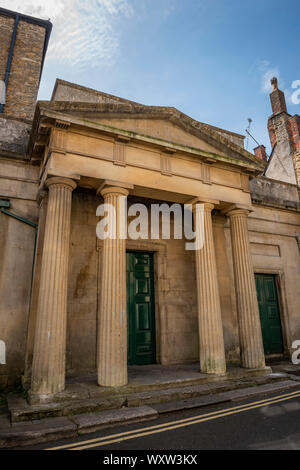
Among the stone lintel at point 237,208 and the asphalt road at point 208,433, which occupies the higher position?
the stone lintel at point 237,208

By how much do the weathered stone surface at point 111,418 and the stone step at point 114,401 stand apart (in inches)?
6.6

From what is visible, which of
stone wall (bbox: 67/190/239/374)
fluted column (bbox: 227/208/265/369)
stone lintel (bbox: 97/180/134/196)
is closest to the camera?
stone lintel (bbox: 97/180/134/196)

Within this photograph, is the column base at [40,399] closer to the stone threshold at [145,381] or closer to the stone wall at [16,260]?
the stone threshold at [145,381]

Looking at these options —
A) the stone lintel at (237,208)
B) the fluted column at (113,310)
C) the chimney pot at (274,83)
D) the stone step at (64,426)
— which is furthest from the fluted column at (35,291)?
the chimney pot at (274,83)

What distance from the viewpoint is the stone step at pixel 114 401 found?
4.29m

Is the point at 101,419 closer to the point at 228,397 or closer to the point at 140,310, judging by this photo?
the point at 228,397

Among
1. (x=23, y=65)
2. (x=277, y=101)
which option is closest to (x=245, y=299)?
(x=277, y=101)

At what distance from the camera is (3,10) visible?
11891 millimetres

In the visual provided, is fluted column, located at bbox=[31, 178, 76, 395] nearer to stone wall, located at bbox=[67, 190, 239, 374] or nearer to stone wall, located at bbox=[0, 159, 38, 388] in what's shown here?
stone wall, located at bbox=[0, 159, 38, 388]

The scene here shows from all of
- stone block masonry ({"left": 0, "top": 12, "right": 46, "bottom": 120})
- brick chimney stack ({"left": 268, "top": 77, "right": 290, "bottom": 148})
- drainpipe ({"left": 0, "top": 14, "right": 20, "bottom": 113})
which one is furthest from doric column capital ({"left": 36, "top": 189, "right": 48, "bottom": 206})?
brick chimney stack ({"left": 268, "top": 77, "right": 290, "bottom": 148})

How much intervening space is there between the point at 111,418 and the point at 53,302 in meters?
2.17

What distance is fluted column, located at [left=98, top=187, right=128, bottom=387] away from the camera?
210 inches

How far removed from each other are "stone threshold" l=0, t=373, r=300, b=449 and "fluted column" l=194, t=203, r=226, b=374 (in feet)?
2.05

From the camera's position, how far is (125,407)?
15.8 ft
